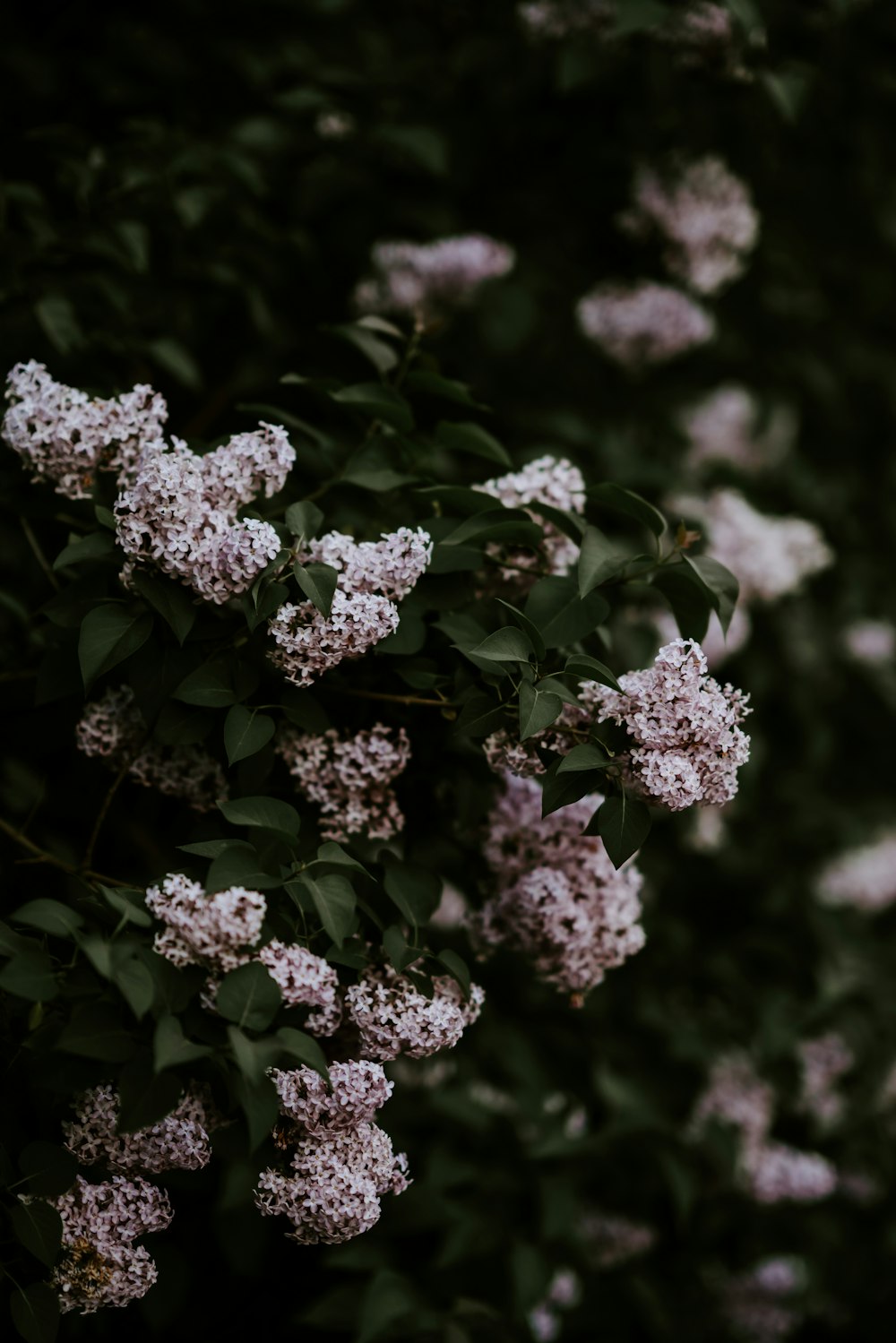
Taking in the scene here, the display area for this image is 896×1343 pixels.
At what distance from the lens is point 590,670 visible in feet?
4.22

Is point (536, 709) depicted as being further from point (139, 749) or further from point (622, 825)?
point (139, 749)

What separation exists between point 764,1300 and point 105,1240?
1.93 metres

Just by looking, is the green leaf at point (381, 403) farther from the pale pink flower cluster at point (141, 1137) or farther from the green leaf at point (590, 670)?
the pale pink flower cluster at point (141, 1137)

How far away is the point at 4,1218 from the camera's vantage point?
128 cm

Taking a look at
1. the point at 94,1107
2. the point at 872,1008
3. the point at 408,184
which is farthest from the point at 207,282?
the point at 872,1008

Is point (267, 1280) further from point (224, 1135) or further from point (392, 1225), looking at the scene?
point (224, 1135)

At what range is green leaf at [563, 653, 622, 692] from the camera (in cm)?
127

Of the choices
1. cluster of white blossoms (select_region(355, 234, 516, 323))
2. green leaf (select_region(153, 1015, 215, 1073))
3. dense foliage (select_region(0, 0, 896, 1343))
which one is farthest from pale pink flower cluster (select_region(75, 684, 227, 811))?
cluster of white blossoms (select_region(355, 234, 516, 323))

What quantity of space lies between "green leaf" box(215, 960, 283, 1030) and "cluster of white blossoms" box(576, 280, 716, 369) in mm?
1906

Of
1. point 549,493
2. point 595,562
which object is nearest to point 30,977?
point 595,562

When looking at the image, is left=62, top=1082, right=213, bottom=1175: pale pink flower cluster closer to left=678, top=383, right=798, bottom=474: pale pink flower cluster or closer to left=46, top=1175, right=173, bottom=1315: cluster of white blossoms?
left=46, top=1175, right=173, bottom=1315: cluster of white blossoms

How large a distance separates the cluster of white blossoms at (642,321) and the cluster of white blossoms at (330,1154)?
1878 mm

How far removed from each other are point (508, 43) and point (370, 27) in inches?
12.1

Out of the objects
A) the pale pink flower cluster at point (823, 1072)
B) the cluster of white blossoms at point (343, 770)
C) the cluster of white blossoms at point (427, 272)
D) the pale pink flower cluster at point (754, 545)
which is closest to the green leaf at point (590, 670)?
the cluster of white blossoms at point (343, 770)
